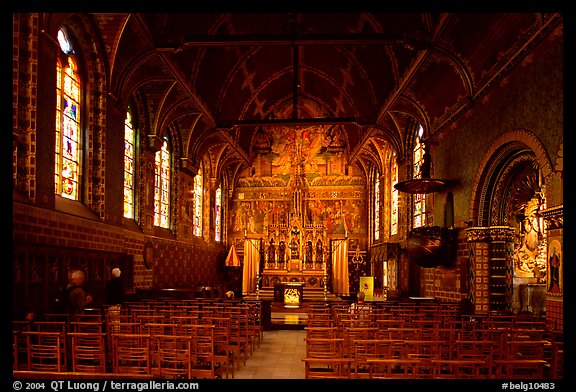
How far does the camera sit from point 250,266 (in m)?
30.1

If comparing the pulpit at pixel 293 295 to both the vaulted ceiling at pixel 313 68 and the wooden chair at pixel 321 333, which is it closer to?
the vaulted ceiling at pixel 313 68

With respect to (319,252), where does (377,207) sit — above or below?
above

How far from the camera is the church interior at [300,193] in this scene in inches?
332

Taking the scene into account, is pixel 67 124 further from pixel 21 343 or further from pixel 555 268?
pixel 555 268

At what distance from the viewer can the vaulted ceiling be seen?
14.1m

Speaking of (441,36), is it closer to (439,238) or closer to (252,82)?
(439,238)

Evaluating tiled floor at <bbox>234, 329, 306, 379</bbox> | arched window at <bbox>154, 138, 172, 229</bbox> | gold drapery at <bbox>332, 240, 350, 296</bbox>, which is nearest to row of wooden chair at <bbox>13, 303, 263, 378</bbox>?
tiled floor at <bbox>234, 329, 306, 379</bbox>

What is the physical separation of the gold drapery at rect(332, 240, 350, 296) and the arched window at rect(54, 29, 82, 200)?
18513 millimetres

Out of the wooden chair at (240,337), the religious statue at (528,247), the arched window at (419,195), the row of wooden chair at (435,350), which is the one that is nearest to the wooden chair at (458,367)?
the row of wooden chair at (435,350)

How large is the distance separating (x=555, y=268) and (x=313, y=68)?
724 inches

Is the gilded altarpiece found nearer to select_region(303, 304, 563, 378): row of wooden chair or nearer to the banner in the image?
the banner

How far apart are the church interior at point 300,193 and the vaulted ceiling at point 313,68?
9 cm

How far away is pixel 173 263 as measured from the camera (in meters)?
21.7

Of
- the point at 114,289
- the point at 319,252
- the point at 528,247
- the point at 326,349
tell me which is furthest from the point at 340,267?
the point at 326,349
